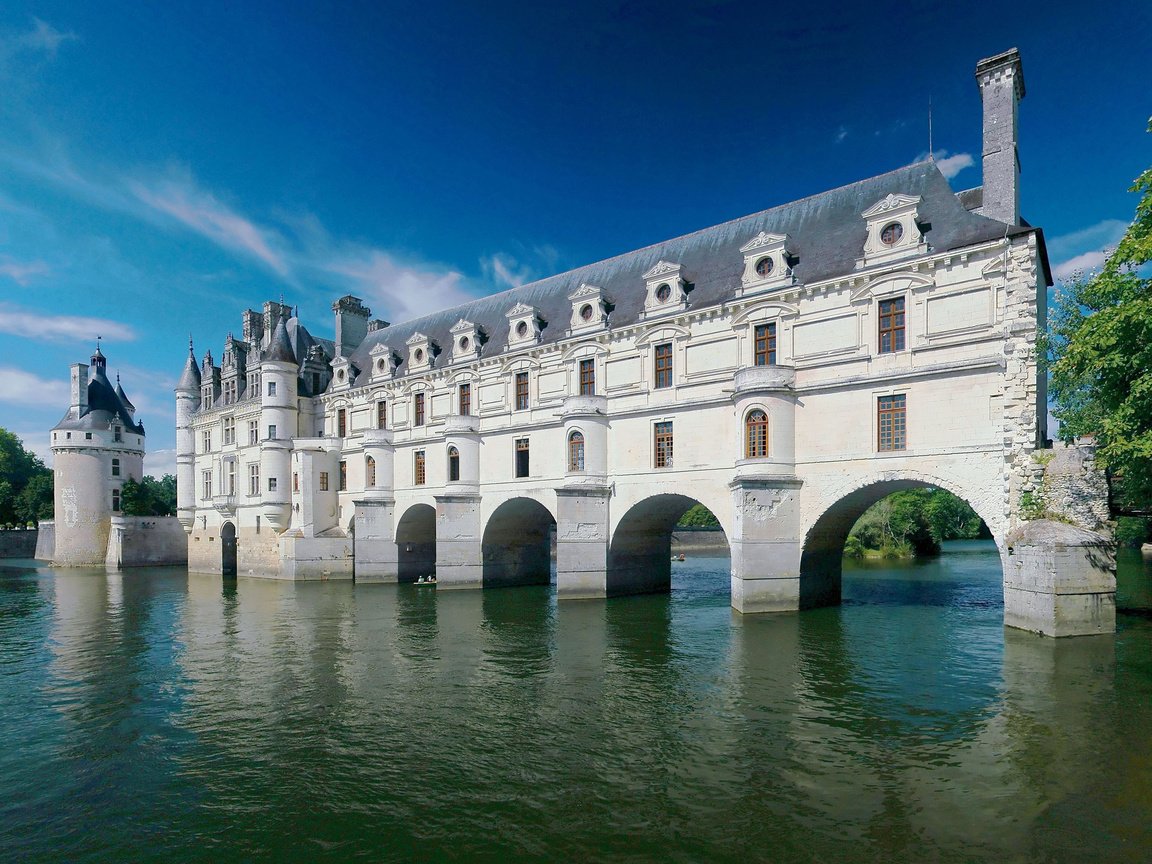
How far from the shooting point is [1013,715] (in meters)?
12.9

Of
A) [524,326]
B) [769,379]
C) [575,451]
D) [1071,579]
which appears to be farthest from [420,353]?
[1071,579]

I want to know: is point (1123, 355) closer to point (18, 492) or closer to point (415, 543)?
point (415, 543)

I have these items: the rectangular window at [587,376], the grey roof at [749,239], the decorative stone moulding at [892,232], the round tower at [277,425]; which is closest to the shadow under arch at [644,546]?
the rectangular window at [587,376]

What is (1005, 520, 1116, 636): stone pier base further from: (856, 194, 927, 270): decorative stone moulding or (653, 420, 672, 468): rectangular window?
(653, 420, 672, 468): rectangular window

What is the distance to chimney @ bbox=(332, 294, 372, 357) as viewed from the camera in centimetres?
4766

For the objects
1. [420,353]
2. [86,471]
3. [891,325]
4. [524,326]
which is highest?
[524,326]

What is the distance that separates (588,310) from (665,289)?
414cm

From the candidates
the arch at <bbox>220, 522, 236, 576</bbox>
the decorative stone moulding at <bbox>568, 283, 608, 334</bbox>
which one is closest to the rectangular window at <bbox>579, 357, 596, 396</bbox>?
the decorative stone moulding at <bbox>568, 283, 608, 334</bbox>

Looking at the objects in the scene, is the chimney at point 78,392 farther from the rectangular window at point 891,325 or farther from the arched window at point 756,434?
the rectangular window at point 891,325

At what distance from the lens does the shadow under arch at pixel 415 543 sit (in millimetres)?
39156

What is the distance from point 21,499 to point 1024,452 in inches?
3560

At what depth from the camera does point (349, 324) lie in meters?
48.3

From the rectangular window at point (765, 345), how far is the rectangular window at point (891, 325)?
3905mm

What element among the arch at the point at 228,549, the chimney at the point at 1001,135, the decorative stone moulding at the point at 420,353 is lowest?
the arch at the point at 228,549
